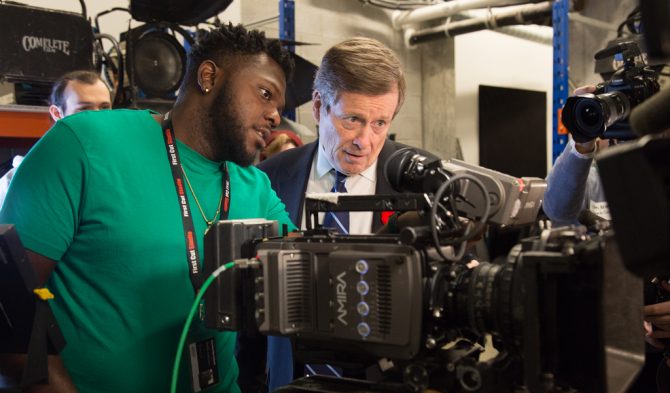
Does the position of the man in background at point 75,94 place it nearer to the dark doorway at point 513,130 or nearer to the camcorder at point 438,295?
the camcorder at point 438,295

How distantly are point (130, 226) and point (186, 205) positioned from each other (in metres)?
0.13

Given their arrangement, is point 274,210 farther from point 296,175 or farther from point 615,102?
point 615,102

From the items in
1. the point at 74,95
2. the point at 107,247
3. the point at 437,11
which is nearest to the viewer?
the point at 107,247

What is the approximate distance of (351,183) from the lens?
1.62m

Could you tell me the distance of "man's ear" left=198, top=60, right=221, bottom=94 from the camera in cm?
137

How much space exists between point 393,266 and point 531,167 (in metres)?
6.15

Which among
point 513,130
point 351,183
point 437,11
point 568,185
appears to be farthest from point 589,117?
point 513,130

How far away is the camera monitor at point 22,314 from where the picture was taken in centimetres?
97

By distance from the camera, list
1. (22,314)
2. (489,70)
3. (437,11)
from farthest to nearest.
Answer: (489,70), (437,11), (22,314)

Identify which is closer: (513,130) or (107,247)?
(107,247)

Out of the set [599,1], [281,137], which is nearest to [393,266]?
[281,137]

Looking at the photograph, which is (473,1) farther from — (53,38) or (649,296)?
(649,296)

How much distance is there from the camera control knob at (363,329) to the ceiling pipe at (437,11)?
4266 mm

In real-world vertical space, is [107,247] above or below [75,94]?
below
